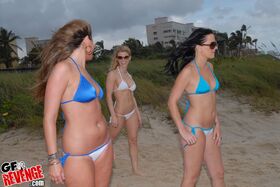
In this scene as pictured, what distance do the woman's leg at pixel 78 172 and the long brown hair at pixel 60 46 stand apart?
52cm

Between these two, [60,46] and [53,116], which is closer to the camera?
[53,116]

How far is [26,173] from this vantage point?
115 inches

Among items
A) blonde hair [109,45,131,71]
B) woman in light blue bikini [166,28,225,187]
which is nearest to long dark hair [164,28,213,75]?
woman in light blue bikini [166,28,225,187]

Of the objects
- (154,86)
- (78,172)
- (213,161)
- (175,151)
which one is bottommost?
(175,151)

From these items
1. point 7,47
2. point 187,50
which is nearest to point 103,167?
point 187,50

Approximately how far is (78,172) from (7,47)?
47.4 metres

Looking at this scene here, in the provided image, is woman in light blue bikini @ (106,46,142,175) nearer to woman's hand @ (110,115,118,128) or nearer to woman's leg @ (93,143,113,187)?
woman's hand @ (110,115,118,128)

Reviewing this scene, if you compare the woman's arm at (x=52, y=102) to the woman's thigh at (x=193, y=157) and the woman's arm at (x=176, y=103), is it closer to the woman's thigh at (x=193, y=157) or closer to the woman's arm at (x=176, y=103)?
the woman's arm at (x=176, y=103)

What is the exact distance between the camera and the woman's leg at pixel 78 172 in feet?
8.17

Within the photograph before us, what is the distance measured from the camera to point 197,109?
3477mm

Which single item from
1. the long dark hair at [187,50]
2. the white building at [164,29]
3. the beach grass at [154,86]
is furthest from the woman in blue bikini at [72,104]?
the white building at [164,29]

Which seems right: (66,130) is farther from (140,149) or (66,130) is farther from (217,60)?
(217,60)

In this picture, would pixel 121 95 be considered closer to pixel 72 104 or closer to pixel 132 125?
pixel 132 125

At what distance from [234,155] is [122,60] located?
3.06 meters
